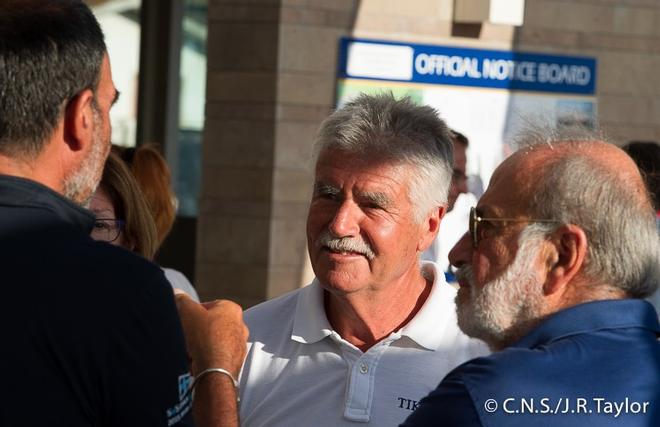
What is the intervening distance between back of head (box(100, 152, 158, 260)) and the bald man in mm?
1397

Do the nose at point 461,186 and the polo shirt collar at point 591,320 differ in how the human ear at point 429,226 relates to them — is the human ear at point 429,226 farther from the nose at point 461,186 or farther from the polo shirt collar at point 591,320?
the nose at point 461,186

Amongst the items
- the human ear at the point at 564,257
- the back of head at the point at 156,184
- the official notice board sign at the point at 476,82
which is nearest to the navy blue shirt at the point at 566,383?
the human ear at the point at 564,257

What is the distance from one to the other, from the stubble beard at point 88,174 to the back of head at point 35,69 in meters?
0.08

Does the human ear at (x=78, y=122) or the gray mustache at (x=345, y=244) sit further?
the gray mustache at (x=345, y=244)

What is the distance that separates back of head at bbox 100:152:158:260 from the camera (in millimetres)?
3850

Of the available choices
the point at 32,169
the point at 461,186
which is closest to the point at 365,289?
the point at 32,169

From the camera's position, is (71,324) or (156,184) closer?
(71,324)

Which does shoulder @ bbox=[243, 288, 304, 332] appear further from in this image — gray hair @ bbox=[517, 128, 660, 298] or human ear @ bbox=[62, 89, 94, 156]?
human ear @ bbox=[62, 89, 94, 156]

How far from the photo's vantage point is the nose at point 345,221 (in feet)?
11.0

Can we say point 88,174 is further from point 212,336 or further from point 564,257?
point 564,257

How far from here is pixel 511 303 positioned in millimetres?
2555

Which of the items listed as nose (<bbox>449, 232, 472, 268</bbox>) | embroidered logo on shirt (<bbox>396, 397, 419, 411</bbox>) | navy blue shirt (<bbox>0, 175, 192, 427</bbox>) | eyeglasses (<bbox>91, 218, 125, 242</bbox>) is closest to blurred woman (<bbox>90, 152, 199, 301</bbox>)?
eyeglasses (<bbox>91, 218, 125, 242</bbox>)

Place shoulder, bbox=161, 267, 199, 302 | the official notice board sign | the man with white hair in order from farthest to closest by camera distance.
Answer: the official notice board sign, shoulder, bbox=161, 267, 199, 302, the man with white hair

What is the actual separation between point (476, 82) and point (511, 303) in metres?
5.82
